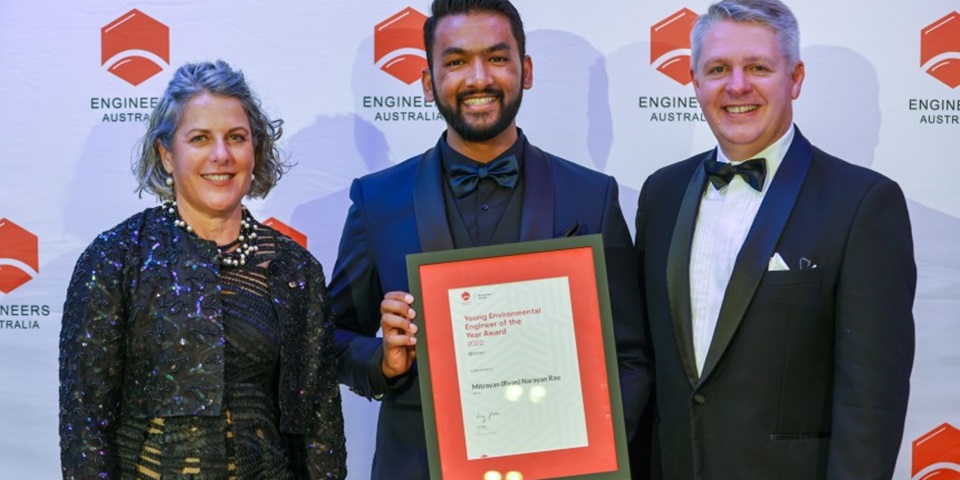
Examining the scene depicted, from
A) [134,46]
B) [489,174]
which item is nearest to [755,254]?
[489,174]

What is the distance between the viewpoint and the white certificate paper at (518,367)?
2182mm

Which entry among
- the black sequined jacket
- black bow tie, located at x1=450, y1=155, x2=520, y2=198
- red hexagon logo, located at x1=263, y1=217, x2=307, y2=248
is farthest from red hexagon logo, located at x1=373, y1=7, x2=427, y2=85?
the black sequined jacket

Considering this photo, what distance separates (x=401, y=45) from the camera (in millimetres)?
3312

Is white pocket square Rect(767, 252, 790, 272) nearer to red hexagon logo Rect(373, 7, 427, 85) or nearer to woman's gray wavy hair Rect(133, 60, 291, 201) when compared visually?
woman's gray wavy hair Rect(133, 60, 291, 201)

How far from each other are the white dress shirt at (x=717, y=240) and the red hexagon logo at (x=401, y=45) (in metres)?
→ 1.28

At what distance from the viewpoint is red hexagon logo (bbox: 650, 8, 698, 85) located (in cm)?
329

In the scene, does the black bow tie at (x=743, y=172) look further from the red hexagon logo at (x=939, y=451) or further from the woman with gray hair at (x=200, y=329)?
the red hexagon logo at (x=939, y=451)

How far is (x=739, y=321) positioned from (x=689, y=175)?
0.48 m

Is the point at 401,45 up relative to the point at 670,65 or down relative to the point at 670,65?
up

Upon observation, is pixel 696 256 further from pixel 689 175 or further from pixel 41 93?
pixel 41 93

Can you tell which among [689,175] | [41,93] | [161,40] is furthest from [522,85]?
[41,93]

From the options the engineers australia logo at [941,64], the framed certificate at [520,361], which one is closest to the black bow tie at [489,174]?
the framed certificate at [520,361]

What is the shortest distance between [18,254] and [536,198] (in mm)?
2035
